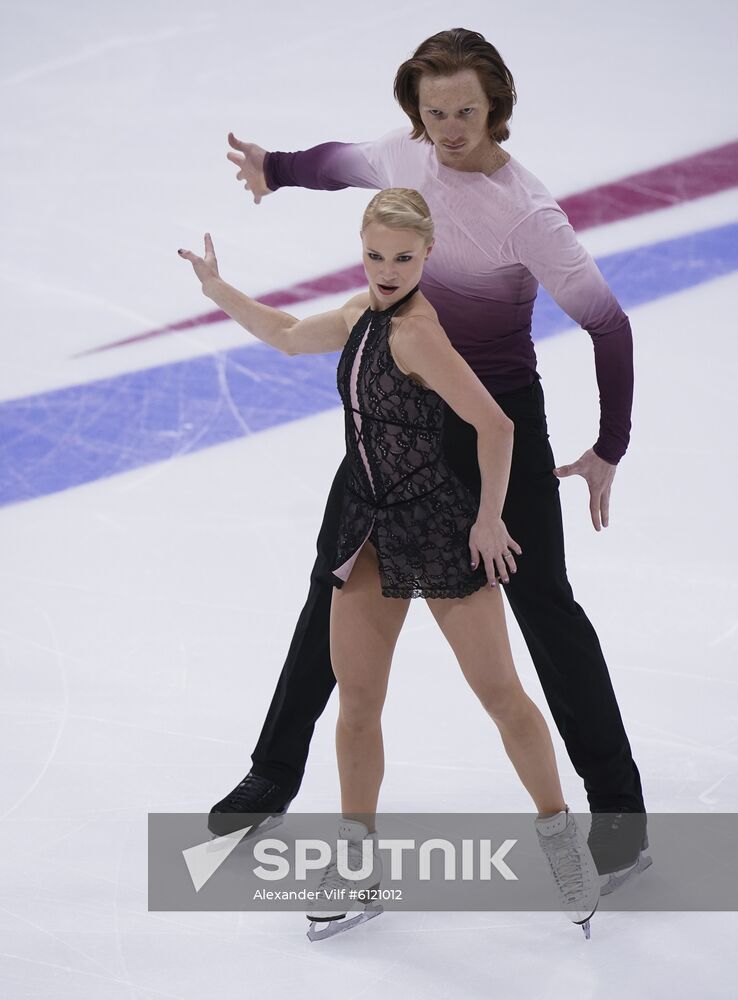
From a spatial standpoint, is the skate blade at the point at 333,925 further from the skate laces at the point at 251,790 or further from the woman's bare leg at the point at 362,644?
the skate laces at the point at 251,790

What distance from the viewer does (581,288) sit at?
2545 millimetres

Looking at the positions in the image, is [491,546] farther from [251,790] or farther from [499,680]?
[251,790]

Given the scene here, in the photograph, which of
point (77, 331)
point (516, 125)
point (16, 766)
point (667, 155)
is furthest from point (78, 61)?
point (16, 766)

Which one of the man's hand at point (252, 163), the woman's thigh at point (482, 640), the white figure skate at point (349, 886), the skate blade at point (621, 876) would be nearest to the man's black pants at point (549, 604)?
the skate blade at point (621, 876)

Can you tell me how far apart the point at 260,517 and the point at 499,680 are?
195 centimetres

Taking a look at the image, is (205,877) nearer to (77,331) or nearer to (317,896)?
(317,896)

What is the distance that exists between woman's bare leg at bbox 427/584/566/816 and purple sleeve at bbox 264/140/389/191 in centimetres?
87

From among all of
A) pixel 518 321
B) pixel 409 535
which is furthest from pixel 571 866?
pixel 518 321

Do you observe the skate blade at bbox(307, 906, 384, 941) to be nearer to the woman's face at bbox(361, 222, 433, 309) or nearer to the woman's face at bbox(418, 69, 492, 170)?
the woman's face at bbox(361, 222, 433, 309)

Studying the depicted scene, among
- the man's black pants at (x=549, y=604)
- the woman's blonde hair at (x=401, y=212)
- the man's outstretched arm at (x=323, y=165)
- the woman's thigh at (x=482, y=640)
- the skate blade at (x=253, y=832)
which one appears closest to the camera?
the woman's blonde hair at (x=401, y=212)

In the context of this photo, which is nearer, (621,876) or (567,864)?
(567,864)

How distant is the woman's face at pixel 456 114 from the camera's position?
251 centimetres

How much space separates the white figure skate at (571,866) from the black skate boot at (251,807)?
62 centimetres

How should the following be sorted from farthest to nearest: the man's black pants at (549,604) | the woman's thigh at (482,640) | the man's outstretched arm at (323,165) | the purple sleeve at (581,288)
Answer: the man's outstretched arm at (323,165) < the man's black pants at (549,604) < the purple sleeve at (581,288) < the woman's thigh at (482,640)
